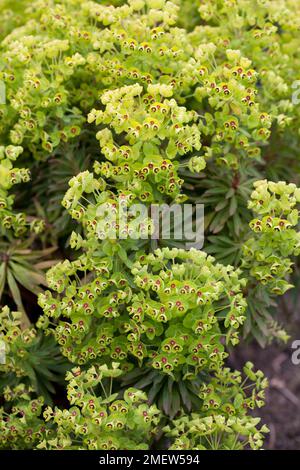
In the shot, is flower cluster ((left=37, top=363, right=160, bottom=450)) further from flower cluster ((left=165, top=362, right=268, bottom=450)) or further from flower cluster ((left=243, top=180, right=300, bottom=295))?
flower cluster ((left=243, top=180, right=300, bottom=295))

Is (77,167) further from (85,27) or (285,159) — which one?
(285,159)

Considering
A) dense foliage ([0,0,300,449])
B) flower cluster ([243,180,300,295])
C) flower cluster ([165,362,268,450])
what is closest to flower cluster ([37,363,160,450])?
dense foliage ([0,0,300,449])

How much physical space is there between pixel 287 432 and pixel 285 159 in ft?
5.72

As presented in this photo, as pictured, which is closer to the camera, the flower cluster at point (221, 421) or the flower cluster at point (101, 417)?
the flower cluster at point (101, 417)

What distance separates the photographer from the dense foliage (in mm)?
2484

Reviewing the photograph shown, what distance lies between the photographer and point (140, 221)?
2.47 meters

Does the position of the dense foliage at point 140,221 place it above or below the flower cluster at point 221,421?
above

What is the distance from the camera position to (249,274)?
288cm

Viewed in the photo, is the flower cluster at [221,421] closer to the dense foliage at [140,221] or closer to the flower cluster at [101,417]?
the dense foliage at [140,221]

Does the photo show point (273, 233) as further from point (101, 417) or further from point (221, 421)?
point (101, 417)

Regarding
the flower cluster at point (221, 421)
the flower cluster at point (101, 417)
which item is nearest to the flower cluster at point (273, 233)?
the flower cluster at point (221, 421)

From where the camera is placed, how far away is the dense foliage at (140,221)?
248 centimetres
